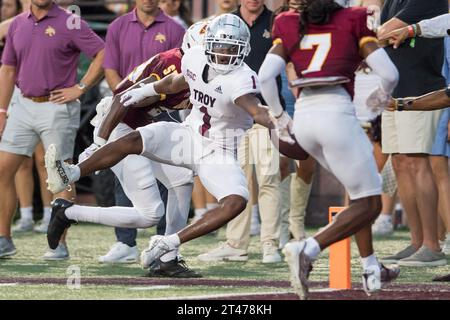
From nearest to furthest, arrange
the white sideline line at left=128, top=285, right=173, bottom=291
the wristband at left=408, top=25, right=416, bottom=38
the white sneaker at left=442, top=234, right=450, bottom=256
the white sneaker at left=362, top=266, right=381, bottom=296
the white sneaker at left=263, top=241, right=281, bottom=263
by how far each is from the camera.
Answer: the white sneaker at left=362, top=266, right=381, bottom=296 < the white sideline line at left=128, top=285, right=173, bottom=291 < the wristband at left=408, top=25, right=416, bottom=38 < the white sneaker at left=263, top=241, right=281, bottom=263 < the white sneaker at left=442, top=234, right=450, bottom=256

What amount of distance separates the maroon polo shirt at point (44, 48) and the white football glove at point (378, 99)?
3597mm

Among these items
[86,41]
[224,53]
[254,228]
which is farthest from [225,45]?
[254,228]

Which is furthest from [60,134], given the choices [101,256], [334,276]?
[334,276]

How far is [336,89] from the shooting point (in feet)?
20.8

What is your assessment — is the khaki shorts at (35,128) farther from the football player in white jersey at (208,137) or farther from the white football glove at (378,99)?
the white football glove at (378,99)

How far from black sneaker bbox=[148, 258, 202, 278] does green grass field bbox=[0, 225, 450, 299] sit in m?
0.16

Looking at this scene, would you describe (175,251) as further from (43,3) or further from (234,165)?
(43,3)

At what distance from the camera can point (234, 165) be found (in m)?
7.50

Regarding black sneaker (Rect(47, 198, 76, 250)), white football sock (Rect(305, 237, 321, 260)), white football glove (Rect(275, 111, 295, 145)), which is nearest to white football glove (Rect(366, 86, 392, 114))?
white football glove (Rect(275, 111, 295, 145))

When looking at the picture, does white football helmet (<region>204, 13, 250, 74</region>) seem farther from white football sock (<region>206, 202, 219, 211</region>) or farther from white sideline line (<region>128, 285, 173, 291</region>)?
white football sock (<region>206, 202, 219, 211</region>)

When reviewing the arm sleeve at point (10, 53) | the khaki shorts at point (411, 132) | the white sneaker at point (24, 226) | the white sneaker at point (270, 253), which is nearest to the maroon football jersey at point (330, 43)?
the khaki shorts at point (411, 132)

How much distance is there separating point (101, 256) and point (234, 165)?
6.58ft

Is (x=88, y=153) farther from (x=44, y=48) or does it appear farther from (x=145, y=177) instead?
(x=44, y=48)

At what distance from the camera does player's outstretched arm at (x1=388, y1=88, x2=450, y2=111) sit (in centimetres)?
736
